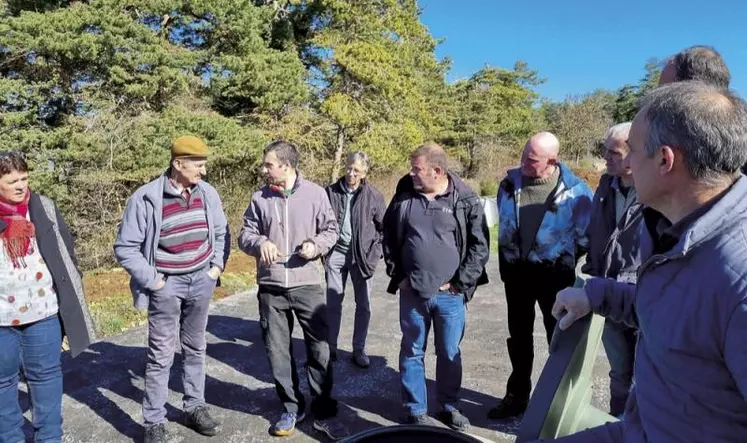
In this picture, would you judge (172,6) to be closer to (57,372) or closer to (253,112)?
(253,112)

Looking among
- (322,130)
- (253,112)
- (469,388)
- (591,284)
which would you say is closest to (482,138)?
(322,130)

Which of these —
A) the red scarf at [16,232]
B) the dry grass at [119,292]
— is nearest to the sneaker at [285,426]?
the red scarf at [16,232]

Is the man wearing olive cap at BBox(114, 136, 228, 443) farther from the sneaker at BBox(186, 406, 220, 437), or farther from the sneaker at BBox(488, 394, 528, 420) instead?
the sneaker at BBox(488, 394, 528, 420)

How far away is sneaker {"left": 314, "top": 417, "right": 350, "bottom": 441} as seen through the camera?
3084 millimetres

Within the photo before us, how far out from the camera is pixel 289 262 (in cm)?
300

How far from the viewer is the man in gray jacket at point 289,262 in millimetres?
2986

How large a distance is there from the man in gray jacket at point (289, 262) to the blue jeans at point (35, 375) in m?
1.13

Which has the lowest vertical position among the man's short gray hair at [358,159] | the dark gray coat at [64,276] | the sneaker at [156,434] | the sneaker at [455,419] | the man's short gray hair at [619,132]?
the sneaker at [156,434]

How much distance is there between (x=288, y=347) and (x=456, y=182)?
148cm

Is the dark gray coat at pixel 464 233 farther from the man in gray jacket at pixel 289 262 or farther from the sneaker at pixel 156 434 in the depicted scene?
the sneaker at pixel 156 434

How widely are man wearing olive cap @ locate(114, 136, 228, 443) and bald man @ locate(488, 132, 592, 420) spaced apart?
73.7 inches

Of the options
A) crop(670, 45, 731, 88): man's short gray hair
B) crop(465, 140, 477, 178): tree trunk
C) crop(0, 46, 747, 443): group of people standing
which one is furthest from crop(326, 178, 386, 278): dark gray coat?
crop(465, 140, 477, 178): tree trunk

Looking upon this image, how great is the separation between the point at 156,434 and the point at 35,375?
75cm

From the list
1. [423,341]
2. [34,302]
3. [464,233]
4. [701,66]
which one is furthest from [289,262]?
[701,66]
